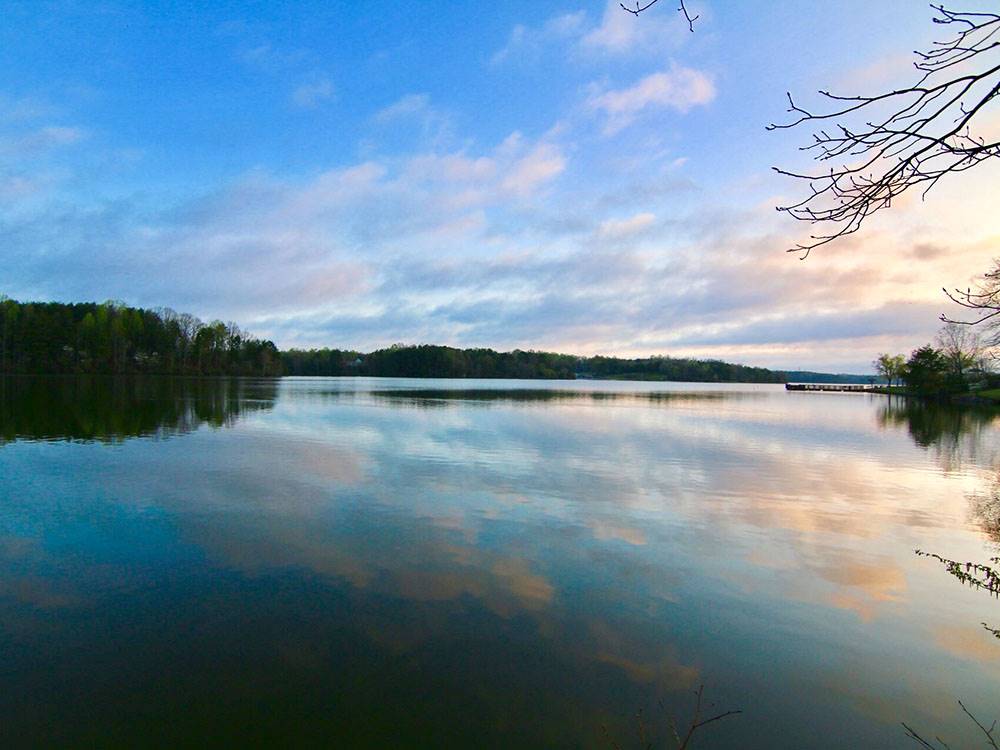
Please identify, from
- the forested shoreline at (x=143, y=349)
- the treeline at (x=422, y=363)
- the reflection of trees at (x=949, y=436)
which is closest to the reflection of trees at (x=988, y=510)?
the reflection of trees at (x=949, y=436)

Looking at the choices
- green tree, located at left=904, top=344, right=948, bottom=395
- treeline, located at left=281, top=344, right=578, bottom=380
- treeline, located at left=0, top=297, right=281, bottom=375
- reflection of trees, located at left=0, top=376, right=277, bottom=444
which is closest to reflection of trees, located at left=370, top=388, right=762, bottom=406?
reflection of trees, located at left=0, top=376, right=277, bottom=444

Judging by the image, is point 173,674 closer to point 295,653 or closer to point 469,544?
point 295,653

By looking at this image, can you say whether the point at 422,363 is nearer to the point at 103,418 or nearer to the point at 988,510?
the point at 103,418

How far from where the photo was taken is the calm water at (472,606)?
434 cm

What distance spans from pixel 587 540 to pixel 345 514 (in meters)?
4.26

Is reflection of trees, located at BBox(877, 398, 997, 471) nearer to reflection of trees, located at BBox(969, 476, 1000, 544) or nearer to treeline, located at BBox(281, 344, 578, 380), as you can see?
reflection of trees, located at BBox(969, 476, 1000, 544)

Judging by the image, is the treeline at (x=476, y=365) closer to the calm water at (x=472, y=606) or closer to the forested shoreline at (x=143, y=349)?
the forested shoreline at (x=143, y=349)

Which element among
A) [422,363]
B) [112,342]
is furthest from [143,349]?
[422,363]

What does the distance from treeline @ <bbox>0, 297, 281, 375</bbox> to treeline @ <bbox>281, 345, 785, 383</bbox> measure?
30249 mm

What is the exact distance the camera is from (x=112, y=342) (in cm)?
8606

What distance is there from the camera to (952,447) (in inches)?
882

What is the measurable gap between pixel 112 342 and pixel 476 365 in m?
87.9

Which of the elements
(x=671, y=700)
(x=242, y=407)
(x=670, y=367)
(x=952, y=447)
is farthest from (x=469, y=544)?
(x=670, y=367)

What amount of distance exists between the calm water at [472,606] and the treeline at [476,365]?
131249 mm
